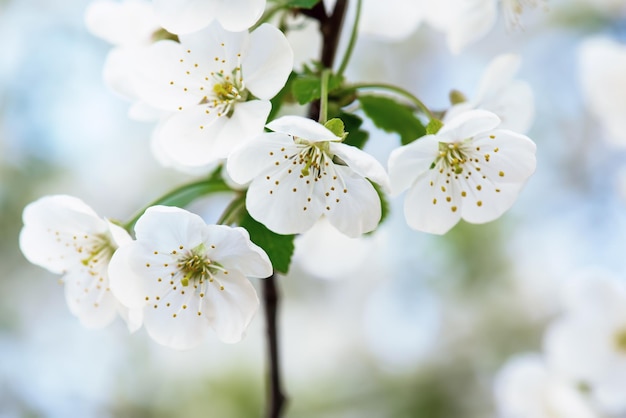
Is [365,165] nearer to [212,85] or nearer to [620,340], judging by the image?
[212,85]

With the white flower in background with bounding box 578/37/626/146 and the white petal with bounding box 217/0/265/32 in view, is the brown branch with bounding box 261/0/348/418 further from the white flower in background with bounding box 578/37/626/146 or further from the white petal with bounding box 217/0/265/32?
the white flower in background with bounding box 578/37/626/146

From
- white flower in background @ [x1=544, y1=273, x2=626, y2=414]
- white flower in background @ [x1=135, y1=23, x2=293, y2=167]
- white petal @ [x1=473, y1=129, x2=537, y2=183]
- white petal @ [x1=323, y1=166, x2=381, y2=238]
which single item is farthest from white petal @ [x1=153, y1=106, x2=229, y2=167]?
white flower in background @ [x1=544, y1=273, x2=626, y2=414]

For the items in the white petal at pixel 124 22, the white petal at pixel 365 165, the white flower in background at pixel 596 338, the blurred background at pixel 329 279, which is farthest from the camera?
the blurred background at pixel 329 279

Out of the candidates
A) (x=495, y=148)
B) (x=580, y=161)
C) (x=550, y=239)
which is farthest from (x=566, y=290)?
(x=580, y=161)

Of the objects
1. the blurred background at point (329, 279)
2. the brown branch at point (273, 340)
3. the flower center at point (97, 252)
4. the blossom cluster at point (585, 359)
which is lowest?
the blurred background at point (329, 279)

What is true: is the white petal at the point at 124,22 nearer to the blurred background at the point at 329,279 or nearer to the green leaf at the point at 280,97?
the green leaf at the point at 280,97

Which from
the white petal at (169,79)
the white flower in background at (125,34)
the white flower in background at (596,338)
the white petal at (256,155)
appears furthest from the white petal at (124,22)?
the white flower in background at (596,338)
